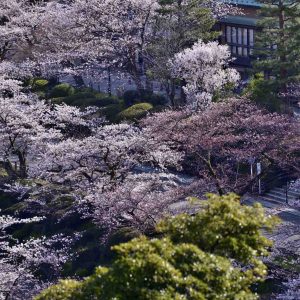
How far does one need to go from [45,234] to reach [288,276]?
27.6ft

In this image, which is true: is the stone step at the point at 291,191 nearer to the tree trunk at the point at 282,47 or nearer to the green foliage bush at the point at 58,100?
the tree trunk at the point at 282,47

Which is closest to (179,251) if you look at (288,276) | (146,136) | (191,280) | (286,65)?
(191,280)

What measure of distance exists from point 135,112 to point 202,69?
2.85m

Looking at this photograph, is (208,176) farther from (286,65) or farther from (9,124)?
(9,124)

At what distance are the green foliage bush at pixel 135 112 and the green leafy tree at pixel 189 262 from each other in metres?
16.3

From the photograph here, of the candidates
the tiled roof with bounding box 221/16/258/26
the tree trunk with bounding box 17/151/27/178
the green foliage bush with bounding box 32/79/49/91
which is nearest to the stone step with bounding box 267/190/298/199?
the tree trunk with bounding box 17/151/27/178

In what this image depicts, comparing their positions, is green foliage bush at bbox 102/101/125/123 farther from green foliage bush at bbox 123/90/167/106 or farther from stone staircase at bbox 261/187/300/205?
stone staircase at bbox 261/187/300/205

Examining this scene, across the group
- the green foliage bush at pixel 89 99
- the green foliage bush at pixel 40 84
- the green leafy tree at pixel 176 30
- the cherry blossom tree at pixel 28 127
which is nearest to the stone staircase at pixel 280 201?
→ the cherry blossom tree at pixel 28 127

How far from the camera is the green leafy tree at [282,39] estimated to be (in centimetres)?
2308

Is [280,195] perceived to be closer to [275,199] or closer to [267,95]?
[275,199]

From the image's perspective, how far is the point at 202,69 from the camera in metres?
26.1

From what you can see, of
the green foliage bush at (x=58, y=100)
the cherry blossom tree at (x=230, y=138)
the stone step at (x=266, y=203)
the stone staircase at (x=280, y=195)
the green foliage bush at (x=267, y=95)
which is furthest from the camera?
the green foliage bush at (x=58, y=100)

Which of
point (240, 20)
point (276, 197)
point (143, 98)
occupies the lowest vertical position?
point (276, 197)

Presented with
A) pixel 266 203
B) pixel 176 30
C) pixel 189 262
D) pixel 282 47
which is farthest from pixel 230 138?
pixel 189 262
